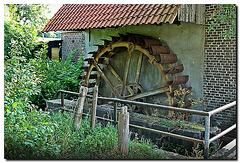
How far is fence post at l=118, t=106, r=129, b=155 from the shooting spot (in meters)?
4.09

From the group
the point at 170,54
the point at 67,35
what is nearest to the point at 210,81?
the point at 170,54

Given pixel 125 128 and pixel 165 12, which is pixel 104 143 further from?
pixel 165 12

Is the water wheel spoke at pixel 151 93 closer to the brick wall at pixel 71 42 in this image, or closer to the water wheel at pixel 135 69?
the water wheel at pixel 135 69

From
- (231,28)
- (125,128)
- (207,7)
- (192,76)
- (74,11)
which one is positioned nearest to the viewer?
(125,128)

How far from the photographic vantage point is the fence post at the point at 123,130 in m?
4.09

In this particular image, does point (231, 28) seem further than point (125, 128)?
Yes

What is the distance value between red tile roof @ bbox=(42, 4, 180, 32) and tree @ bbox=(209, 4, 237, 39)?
2.93ft

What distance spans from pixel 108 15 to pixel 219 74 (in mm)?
2938

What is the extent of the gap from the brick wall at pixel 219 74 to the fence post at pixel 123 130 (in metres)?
2.78

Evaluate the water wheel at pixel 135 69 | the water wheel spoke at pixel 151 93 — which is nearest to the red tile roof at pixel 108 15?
the water wheel at pixel 135 69

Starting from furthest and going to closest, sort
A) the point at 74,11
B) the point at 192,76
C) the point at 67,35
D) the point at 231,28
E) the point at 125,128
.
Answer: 1. the point at 67,35
2. the point at 74,11
3. the point at 192,76
4. the point at 231,28
5. the point at 125,128

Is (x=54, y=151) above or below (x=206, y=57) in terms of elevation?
below

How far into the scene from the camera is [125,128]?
A: 13.5 feet

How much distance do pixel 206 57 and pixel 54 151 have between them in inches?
152
